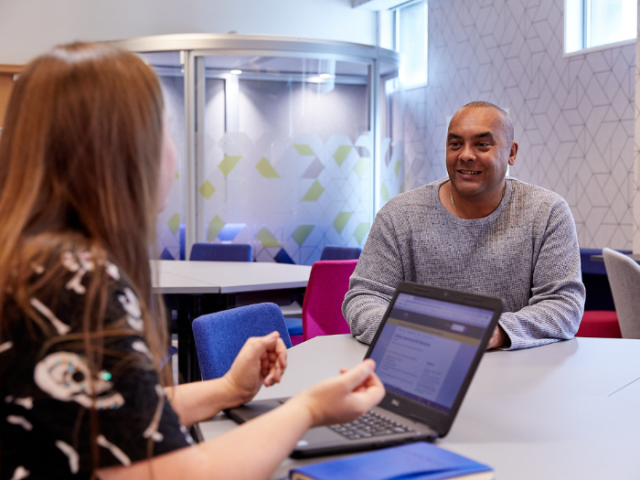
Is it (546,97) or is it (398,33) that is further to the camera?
(398,33)

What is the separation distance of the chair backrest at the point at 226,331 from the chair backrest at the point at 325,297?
3.08ft

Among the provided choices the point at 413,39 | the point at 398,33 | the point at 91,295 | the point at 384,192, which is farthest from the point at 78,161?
the point at 398,33

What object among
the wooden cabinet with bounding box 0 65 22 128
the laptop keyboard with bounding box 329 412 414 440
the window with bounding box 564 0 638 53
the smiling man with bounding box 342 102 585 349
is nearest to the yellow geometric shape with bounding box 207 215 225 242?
the wooden cabinet with bounding box 0 65 22 128

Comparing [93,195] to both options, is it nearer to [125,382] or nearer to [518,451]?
[125,382]

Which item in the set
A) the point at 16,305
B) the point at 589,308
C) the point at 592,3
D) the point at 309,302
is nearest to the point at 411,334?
the point at 16,305

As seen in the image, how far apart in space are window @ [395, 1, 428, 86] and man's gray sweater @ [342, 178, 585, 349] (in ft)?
16.0

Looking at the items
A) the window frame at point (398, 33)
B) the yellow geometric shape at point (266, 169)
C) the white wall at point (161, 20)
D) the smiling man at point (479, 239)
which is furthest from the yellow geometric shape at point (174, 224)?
the smiling man at point (479, 239)

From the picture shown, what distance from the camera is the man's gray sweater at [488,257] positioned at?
1709 millimetres

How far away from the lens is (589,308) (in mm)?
4500

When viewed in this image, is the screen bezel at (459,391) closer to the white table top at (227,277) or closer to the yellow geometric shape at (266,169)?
the white table top at (227,277)

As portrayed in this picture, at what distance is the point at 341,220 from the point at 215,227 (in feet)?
3.48

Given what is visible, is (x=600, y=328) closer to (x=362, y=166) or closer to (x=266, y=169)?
(x=362, y=166)

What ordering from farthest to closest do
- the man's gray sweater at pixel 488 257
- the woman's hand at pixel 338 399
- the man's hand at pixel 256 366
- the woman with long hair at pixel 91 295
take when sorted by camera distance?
the man's gray sweater at pixel 488 257, the man's hand at pixel 256 366, the woman's hand at pixel 338 399, the woman with long hair at pixel 91 295

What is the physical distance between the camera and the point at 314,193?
5.51 meters
